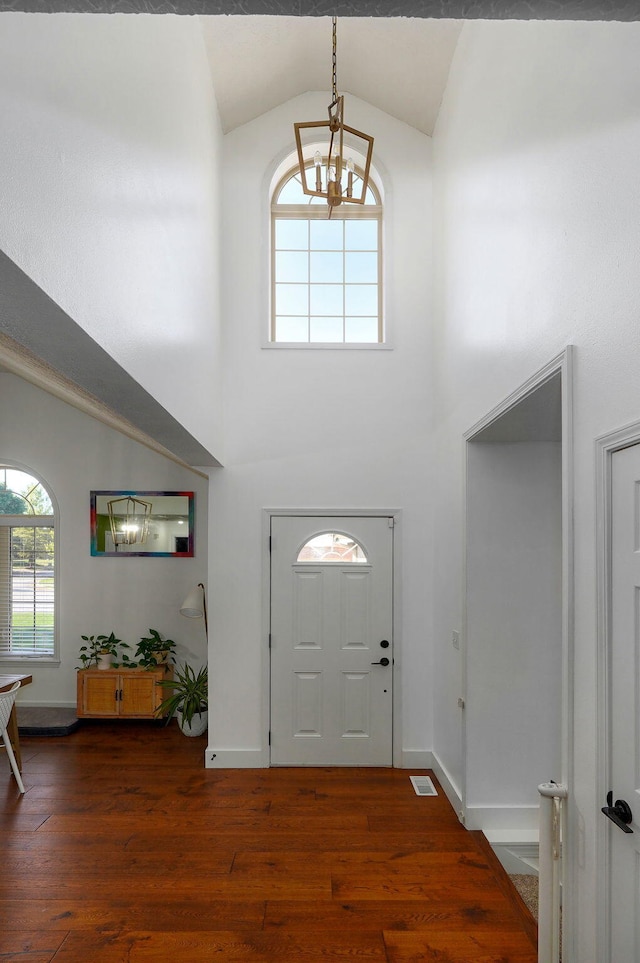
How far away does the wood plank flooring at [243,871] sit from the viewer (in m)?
2.96

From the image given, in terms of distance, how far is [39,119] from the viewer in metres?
1.54

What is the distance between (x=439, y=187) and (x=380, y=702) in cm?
389

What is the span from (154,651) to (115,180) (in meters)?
4.92

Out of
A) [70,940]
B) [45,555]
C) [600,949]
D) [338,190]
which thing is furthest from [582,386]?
[45,555]

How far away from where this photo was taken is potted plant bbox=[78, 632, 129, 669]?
6211mm

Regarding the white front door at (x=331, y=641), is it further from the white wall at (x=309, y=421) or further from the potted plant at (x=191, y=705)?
the potted plant at (x=191, y=705)

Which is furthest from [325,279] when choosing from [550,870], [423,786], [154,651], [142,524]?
[550,870]

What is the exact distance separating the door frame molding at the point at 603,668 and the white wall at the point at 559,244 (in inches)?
1.7

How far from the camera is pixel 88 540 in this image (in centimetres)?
656

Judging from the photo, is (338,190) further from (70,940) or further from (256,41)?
(70,940)

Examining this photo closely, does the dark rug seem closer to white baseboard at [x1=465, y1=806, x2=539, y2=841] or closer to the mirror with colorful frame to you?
the mirror with colorful frame

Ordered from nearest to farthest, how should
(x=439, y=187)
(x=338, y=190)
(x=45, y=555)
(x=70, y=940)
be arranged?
(x=70, y=940), (x=338, y=190), (x=439, y=187), (x=45, y=555)

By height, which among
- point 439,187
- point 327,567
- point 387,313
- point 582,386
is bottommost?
point 327,567

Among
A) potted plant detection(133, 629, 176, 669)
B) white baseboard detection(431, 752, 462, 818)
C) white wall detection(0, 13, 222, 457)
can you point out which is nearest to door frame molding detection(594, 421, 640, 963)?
white wall detection(0, 13, 222, 457)
